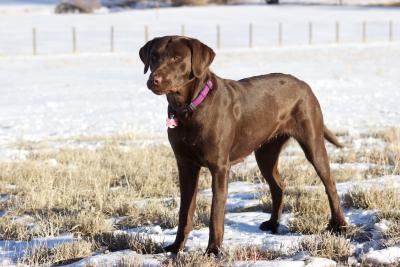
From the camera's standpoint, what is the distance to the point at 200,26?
54219 millimetres

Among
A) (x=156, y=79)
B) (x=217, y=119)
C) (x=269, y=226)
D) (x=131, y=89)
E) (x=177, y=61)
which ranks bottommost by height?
(x=131, y=89)

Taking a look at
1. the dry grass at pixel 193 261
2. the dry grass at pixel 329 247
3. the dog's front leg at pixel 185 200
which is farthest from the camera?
the dog's front leg at pixel 185 200

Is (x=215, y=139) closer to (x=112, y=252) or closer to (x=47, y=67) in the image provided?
(x=112, y=252)

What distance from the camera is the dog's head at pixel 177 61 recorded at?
16.6 ft

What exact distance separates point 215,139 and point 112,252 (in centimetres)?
114

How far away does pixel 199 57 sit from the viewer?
5.20 meters

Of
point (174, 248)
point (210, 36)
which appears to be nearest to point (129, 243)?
point (174, 248)

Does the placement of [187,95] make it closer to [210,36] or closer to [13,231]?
[13,231]

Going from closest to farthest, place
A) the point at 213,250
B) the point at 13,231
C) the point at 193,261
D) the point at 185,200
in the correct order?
1. the point at 193,261
2. the point at 213,250
3. the point at 185,200
4. the point at 13,231

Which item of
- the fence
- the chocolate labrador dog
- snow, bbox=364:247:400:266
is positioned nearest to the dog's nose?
the chocolate labrador dog

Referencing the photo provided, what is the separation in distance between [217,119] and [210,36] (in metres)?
43.3

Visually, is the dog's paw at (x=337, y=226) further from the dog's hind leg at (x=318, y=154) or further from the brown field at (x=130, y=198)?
the dog's hind leg at (x=318, y=154)

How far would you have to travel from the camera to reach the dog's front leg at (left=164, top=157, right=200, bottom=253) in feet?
18.0

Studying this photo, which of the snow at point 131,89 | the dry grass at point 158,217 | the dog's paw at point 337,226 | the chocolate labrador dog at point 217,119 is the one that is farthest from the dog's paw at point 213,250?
the snow at point 131,89
